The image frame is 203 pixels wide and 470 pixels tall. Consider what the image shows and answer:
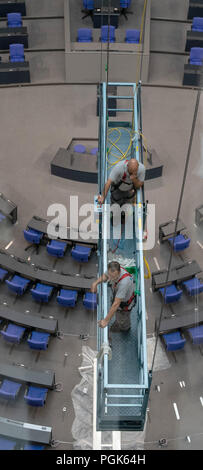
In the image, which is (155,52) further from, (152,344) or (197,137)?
(152,344)

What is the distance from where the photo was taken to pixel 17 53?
67.6 ft

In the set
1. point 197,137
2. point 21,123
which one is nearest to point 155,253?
point 197,137

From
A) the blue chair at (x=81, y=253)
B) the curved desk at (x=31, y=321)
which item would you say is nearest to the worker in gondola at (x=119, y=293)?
the curved desk at (x=31, y=321)

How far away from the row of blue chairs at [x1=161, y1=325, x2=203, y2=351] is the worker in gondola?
472cm

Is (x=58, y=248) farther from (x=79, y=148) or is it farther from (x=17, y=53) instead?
(x=17, y=53)

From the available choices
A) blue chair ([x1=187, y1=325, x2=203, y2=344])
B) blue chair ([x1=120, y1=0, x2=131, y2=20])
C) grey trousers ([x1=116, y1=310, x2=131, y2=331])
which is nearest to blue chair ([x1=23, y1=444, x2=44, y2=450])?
blue chair ([x1=187, y1=325, x2=203, y2=344])

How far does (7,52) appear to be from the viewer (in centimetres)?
2133

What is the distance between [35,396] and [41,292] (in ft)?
Result: 8.58

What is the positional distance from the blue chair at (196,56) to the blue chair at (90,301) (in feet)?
32.3

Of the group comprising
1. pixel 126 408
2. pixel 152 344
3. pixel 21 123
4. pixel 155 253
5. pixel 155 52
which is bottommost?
pixel 152 344

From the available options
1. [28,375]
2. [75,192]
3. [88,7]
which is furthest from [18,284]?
[88,7]

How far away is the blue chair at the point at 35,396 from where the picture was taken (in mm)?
13094

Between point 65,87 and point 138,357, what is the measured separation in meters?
13.6

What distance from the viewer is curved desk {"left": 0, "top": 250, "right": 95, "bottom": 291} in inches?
590
